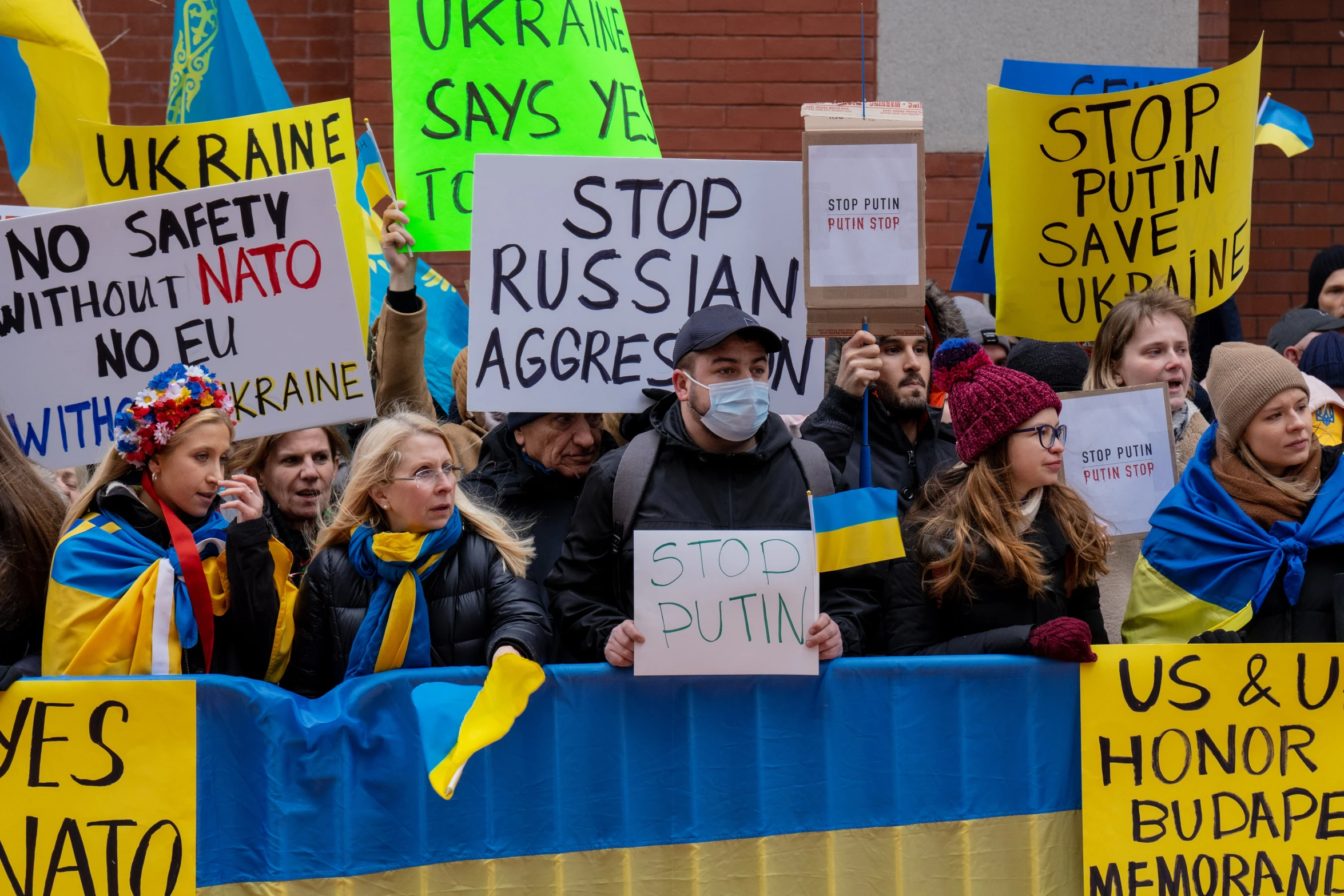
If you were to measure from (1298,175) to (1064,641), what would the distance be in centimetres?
571

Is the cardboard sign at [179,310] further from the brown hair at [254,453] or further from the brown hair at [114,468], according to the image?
the brown hair at [114,468]

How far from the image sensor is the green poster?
15.9ft

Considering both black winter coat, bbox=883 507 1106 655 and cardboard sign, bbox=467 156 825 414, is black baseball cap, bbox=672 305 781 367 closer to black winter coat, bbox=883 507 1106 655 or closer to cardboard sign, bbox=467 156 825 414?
cardboard sign, bbox=467 156 825 414

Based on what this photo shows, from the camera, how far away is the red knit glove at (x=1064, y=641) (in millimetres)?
3357

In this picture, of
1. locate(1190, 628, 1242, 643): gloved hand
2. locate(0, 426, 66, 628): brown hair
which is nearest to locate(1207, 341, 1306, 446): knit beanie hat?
locate(1190, 628, 1242, 643): gloved hand

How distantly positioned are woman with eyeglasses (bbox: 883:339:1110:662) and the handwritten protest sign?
392 millimetres

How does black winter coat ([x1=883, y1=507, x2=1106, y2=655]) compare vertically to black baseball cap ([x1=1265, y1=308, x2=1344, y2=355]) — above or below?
below

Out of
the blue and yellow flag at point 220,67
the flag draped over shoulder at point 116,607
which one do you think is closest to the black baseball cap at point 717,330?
the flag draped over shoulder at point 116,607

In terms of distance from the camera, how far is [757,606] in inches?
130

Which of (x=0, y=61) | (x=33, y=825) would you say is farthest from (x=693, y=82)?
(x=33, y=825)

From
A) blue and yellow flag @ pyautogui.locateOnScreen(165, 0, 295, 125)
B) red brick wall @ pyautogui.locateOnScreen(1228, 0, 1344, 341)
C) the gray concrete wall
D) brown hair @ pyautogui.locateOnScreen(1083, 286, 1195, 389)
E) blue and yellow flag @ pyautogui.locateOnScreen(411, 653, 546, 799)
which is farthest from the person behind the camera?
red brick wall @ pyautogui.locateOnScreen(1228, 0, 1344, 341)

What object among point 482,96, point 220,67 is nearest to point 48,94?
point 220,67

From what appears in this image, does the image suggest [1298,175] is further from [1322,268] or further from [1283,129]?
[1322,268]

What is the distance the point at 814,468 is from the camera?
3730 mm
